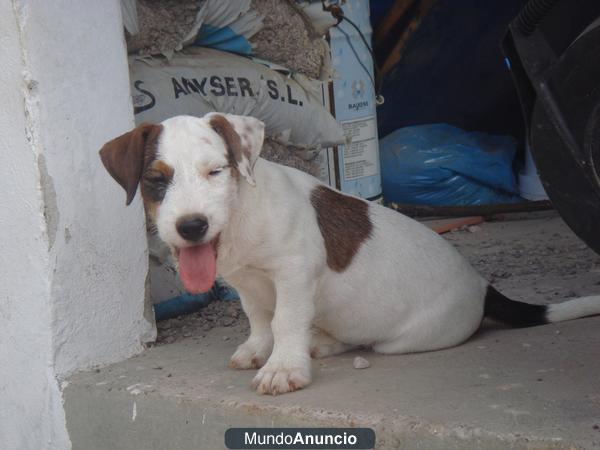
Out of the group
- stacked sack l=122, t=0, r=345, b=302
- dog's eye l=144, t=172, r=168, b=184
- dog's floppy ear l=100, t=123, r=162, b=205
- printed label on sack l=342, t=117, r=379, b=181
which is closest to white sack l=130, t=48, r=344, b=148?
stacked sack l=122, t=0, r=345, b=302

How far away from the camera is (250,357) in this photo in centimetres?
376

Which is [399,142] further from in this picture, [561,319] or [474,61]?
[561,319]

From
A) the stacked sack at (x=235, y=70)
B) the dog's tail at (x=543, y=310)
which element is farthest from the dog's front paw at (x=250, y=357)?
the dog's tail at (x=543, y=310)

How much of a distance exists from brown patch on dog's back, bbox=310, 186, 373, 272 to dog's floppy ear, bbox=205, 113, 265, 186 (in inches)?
18.5

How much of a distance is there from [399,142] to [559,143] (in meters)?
4.38

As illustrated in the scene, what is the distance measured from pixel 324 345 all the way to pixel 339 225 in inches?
20.4

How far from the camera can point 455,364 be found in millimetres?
3598

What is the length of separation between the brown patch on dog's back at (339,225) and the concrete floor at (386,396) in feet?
1.41

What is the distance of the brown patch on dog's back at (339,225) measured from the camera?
3.70 metres

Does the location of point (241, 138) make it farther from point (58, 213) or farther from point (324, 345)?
point (324, 345)

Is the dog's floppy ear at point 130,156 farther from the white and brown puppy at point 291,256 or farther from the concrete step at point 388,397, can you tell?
the concrete step at point 388,397

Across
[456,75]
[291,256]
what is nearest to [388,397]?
[291,256]

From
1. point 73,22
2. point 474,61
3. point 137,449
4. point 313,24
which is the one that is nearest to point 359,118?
point 313,24

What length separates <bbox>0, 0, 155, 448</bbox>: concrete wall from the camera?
3658mm
